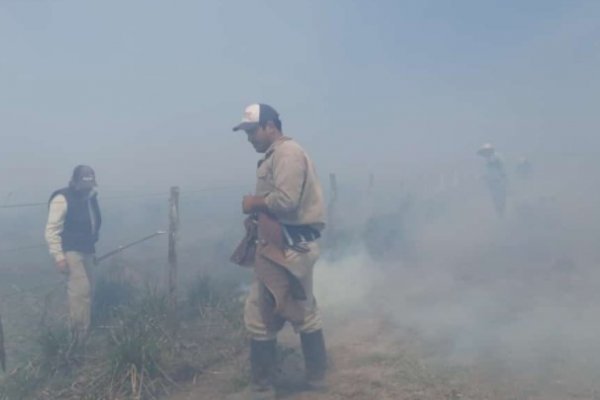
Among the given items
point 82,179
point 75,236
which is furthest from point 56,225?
point 82,179

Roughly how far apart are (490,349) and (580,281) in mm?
4164

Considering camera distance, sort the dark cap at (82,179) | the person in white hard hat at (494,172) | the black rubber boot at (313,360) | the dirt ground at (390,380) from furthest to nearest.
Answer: the person in white hard hat at (494,172) < the dark cap at (82,179) < the black rubber boot at (313,360) < the dirt ground at (390,380)

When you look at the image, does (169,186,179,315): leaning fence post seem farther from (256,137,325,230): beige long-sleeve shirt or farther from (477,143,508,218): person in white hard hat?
(477,143,508,218): person in white hard hat

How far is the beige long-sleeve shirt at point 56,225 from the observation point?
6973 millimetres

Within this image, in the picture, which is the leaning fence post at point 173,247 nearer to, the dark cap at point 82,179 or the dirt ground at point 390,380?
the dark cap at point 82,179

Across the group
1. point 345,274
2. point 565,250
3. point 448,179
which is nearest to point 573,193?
point 448,179

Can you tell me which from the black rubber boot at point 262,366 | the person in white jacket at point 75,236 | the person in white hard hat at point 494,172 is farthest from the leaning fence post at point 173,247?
the person in white hard hat at point 494,172

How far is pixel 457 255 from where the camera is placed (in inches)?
500

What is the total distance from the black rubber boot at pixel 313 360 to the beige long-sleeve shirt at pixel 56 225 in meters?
3.33

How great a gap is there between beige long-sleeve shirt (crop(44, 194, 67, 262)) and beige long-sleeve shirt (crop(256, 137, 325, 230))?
9.67ft

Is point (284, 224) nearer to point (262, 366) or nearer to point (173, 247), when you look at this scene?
point (262, 366)

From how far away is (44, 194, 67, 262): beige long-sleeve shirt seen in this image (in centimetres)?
697

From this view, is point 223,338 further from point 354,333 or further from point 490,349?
point 490,349

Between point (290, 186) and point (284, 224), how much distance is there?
43 cm
